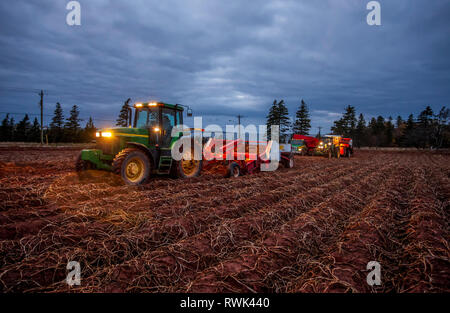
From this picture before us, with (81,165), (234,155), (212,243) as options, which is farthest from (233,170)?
(212,243)

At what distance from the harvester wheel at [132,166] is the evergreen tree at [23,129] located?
211 ft

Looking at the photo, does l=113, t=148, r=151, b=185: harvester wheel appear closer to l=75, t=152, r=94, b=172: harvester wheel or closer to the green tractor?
the green tractor

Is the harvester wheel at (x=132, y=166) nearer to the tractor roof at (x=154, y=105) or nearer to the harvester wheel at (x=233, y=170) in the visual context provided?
the tractor roof at (x=154, y=105)

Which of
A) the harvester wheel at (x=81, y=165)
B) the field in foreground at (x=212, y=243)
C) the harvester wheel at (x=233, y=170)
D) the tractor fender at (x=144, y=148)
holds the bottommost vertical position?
the field in foreground at (x=212, y=243)

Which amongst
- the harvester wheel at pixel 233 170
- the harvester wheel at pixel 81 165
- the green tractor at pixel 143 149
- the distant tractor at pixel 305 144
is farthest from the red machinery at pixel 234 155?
the distant tractor at pixel 305 144

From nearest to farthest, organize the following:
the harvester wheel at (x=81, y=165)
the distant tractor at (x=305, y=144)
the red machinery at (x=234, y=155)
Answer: the harvester wheel at (x=81, y=165)
the red machinery at (x=234, y=155)
the distant tractor at (x=305, y=144)

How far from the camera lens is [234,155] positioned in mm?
10750

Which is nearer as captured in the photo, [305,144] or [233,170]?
[233,170]

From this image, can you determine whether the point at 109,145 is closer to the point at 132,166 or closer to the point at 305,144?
the point at 132,166

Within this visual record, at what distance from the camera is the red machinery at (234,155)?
34.2 feet

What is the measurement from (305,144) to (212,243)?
85.0 feet

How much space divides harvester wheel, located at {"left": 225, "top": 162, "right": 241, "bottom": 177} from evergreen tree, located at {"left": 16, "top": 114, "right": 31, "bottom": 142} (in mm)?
64474
